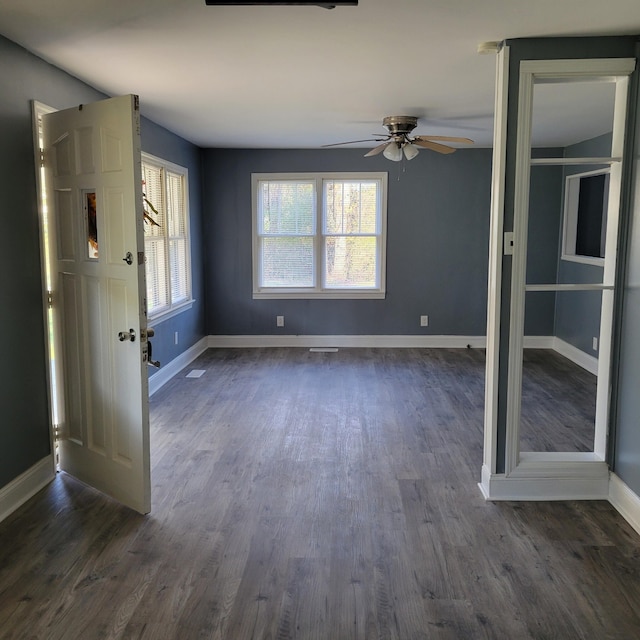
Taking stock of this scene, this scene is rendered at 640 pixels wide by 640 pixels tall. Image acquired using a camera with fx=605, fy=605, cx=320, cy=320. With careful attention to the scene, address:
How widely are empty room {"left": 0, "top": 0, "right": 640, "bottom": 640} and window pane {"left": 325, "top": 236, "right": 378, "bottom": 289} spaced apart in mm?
2177

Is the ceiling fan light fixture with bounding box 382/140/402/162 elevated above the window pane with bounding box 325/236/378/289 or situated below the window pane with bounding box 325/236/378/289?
above

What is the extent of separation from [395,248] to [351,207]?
0.71 meters

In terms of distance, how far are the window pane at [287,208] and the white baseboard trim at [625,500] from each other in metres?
4.72

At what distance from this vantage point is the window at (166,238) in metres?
5.37

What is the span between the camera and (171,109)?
4695mm

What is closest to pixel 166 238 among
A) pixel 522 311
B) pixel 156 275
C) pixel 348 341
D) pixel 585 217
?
pixel 156 275

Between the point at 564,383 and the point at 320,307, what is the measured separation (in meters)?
2.92

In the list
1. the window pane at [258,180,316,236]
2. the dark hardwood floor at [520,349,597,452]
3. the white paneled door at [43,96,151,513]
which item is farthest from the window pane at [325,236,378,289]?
the white paneled door at [43,96,151,513]

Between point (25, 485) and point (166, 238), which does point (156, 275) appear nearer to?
point (166, 238)

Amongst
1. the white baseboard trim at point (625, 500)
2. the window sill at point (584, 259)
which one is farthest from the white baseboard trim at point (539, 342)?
the white baseboard trim at point (625, 500)

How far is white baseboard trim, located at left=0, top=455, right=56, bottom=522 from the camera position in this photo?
299cm

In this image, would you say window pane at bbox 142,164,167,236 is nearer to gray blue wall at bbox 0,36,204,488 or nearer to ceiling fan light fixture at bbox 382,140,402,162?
gray blue wall at bbox 0,36,204,488

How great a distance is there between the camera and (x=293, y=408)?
4910 mm

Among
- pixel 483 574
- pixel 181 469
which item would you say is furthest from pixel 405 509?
pixel 181 469
